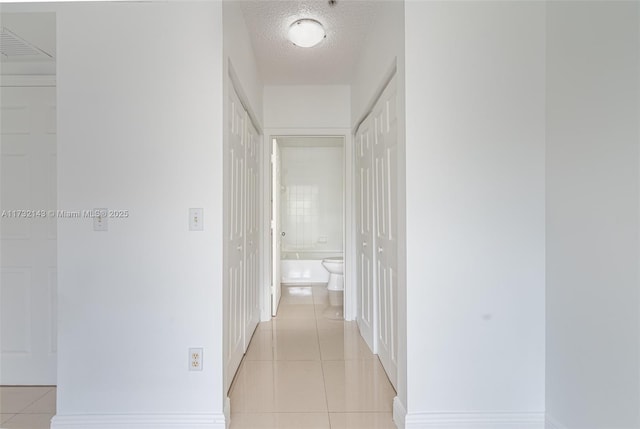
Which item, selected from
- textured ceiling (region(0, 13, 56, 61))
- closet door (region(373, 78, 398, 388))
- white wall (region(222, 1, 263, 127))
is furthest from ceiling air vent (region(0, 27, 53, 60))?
closet door (region(373, 78, 398, 388))

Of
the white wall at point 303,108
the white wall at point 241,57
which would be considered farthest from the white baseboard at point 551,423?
the white wall at point 303,108

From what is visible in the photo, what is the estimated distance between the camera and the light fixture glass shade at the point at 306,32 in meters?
2.41

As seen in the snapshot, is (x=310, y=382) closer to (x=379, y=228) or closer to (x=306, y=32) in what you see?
(x=379, y=228)

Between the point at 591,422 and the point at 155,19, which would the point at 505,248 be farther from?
the point at 155,19

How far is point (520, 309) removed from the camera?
176 cm

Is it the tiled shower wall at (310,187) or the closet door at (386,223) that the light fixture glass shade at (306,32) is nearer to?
the closet door at (386,223)

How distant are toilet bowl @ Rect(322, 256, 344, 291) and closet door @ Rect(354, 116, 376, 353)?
989 millimetres

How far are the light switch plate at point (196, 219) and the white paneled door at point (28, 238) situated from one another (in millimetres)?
1184

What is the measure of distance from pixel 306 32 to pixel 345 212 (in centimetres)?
175

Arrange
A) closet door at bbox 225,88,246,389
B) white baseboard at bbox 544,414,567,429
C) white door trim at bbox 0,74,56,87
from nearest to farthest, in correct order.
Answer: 1. white baseboard at bbox 544,414,567,429
2. closet door at bbox 225,88,246,389
3. white door trim at bbox 0,74,56,87

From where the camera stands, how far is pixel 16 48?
212cm

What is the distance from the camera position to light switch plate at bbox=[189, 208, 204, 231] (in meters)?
1.77

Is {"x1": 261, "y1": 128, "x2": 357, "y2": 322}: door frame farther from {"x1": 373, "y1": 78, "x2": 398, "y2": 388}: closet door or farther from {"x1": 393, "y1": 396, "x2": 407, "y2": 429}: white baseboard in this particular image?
{"x1": 393, "y1": 396, "x2": 407, "y2": 429}: white baseboard

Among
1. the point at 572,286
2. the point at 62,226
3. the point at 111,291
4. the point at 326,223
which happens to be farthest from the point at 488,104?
the point at 326,223
